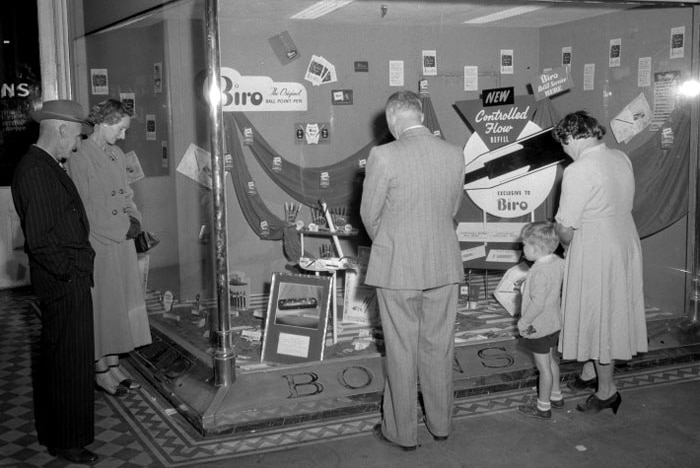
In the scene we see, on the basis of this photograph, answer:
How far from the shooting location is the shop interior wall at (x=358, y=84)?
5.73 m

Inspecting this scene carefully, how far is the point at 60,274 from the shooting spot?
10.8 feet

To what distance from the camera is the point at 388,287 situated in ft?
11.0

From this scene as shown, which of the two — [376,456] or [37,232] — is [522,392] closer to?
[376,456]

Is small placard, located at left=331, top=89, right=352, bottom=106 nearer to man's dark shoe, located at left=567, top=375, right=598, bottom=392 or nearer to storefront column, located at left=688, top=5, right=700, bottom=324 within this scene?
storefront column, located at left=688, top=5, right=700, bottom=324

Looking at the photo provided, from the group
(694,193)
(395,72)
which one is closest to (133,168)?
(395,72)

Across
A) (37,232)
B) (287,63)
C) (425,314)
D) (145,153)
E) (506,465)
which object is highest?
(287,63)

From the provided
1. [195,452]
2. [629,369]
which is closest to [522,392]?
[629,369]

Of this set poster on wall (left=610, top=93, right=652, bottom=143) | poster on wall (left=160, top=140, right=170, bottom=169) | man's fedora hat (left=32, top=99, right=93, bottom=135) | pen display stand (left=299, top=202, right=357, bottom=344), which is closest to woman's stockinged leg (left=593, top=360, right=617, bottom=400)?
pen display stand (left=299, top=202, right=357, bottom=344)

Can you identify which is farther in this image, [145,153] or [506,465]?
[145,153]

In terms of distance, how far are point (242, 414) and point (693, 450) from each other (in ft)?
7.26

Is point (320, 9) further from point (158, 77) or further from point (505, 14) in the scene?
point (505, 14)

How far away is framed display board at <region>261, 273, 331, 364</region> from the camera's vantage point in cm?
450

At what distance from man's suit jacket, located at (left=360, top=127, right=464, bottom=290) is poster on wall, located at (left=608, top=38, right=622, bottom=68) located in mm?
2811

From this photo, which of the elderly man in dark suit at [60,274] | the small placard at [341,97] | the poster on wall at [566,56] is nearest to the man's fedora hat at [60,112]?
the elderly man in dark suit at [60,274]
